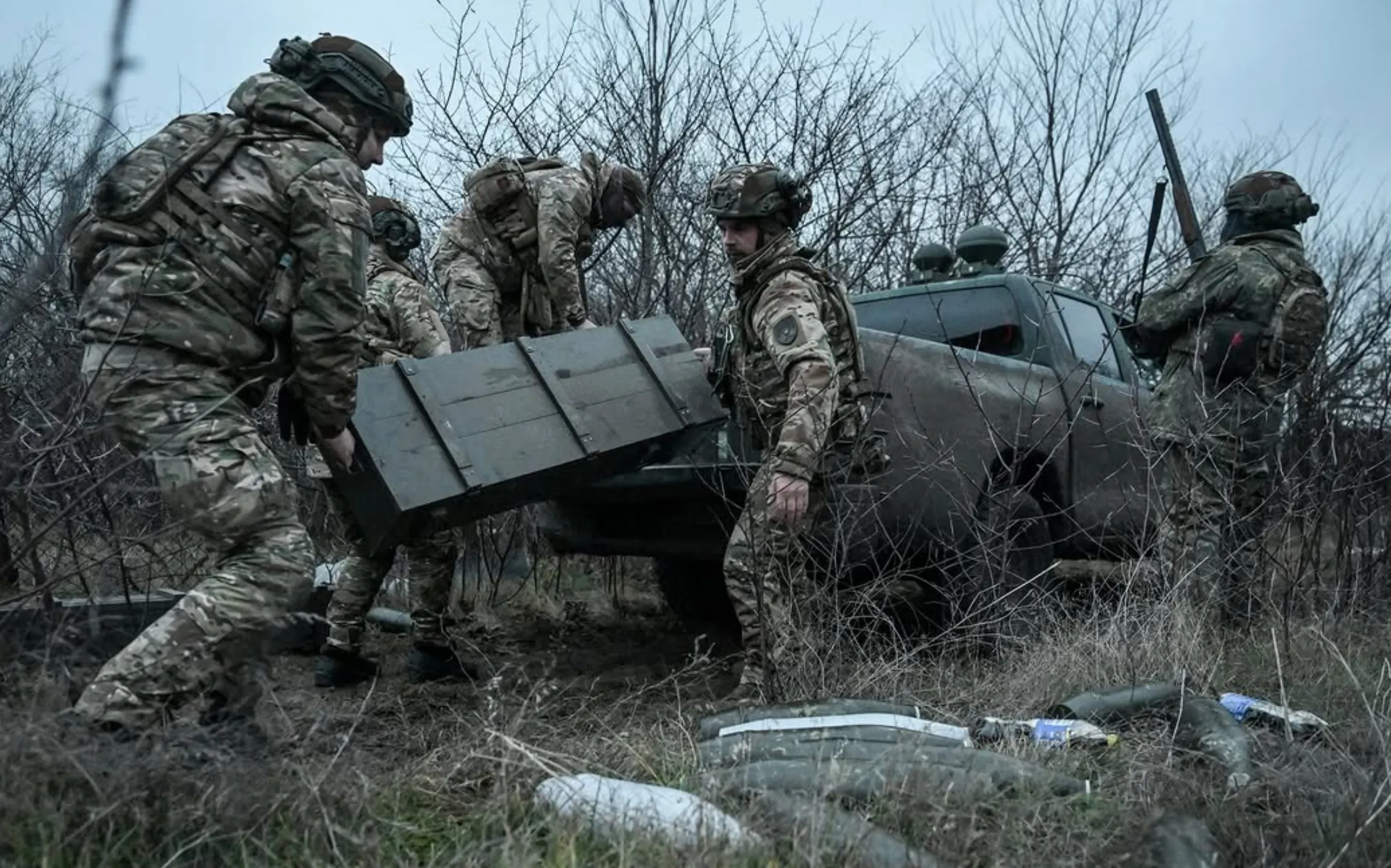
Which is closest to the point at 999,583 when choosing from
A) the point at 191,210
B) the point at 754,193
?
the point at 754,193

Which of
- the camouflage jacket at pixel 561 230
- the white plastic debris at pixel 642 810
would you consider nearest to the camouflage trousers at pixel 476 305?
the camouflage jacket at pixel 561 230

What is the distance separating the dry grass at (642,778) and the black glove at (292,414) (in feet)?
2.47

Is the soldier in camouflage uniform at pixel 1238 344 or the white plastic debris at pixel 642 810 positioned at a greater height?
the soldier in camouflage uniform at pixel 1238 344

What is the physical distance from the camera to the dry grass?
251cm

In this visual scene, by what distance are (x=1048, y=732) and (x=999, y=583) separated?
1.17 meters

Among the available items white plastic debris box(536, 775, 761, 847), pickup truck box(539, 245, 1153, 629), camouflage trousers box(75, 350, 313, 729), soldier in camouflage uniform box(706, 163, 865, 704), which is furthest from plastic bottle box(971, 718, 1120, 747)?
camouflage trousers box(75, 350, 313, 729)

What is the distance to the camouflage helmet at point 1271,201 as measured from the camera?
231 inches

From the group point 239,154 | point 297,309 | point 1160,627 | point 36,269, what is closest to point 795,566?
point 1160,627

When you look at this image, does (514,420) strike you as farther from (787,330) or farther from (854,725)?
(854,725)

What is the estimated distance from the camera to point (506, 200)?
5.85 metres

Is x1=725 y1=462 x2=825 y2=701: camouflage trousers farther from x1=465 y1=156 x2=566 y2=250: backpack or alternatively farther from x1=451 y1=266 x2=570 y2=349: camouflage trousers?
x1=465 y1=156 x2=566 y2=250: backpack

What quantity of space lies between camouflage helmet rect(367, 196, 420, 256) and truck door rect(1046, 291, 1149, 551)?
294cm

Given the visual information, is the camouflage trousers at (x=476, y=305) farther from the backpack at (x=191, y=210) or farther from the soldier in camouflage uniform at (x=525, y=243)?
the backpack at (x=191, y=210)

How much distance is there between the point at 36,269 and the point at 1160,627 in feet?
11.2
